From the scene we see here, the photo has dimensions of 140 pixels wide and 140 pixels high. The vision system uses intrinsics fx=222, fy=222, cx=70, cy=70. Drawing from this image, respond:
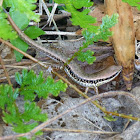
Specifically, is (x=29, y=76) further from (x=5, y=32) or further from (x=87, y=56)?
(x=87, y=56)

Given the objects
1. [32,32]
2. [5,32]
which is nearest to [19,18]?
[32,32]

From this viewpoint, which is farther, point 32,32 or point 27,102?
point 32,32

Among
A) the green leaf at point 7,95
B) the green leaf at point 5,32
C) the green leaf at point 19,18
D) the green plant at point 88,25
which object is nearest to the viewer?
the green leaf at point 5,32

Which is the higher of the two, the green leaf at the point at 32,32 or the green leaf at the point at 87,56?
the green leaf at the point at 32,32

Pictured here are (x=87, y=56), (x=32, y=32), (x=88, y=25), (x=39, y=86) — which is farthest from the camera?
(x=32, y=32)

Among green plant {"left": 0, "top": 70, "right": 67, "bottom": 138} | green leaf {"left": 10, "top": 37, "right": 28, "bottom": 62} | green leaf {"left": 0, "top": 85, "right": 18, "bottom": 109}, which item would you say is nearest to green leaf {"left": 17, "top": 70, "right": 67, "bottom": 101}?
green plant {"left": 0, "top": 70, "right": 67, "bottom": 138}

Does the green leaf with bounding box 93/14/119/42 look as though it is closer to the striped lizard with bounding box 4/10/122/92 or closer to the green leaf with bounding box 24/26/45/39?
the striped lizard with bounding box 4/10/122/92

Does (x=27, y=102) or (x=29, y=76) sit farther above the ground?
(x=29, y=76)

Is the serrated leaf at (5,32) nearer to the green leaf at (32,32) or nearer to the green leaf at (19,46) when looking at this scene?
the green leaf at (19,46)

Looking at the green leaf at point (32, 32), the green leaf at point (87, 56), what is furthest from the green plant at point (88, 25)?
the green leaf at point (32, 32)

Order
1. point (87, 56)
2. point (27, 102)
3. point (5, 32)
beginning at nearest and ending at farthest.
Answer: point (5, 32), point (27, 102), point (87, 56)

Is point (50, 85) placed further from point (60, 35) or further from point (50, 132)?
point (60, 35)
